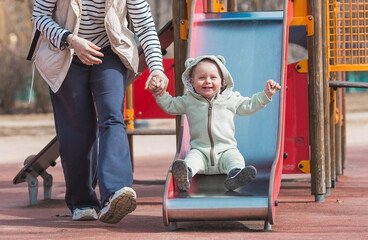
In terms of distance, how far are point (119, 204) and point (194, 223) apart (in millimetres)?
704

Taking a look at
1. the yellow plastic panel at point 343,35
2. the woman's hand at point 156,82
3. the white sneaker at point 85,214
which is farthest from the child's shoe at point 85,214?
the yellow plastic panel at point 343,35

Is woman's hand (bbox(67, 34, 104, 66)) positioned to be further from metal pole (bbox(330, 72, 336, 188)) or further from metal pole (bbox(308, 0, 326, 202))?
metal pole (bbox(330, 72, 336, 188))

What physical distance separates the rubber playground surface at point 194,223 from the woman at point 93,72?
9.9 inches

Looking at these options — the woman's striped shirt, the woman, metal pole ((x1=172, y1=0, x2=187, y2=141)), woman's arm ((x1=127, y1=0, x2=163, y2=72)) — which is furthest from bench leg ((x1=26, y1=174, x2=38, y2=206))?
woman's arm ((x1=127, y1=0, x2=163, y2=72))

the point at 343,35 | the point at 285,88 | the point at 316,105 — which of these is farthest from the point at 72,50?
the point at 343,35

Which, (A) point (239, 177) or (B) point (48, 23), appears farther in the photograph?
(B) point (48, 23)

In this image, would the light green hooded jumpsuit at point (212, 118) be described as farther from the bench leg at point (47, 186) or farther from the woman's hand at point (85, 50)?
the bench leg at point (47, 186)

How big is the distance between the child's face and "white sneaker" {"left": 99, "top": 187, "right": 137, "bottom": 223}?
1010mm

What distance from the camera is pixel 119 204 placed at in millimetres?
5449

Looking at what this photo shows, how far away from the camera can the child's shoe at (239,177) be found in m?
5.56

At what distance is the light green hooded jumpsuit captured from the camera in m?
6.08

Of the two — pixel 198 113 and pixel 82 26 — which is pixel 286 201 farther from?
pixel 82 26

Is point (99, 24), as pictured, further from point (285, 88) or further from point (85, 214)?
point (285, 88)

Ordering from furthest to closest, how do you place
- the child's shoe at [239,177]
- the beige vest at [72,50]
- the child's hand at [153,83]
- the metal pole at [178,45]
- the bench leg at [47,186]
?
the bench leg at [47,186] < the metal pole at [178,45] < the beige vest at [72,50] < the child's hand at [153,83] < the child's shoe at [239,177]
